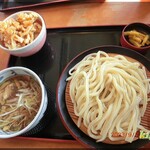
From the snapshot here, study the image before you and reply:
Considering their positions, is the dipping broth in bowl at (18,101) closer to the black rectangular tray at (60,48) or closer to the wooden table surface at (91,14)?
the black rectangular tray at (60,48)

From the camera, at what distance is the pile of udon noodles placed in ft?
2.34

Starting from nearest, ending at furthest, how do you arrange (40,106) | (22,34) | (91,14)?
(40,106) < (22,34) < (91,14)

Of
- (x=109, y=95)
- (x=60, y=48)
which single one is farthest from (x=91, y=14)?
(x=109, y=95)

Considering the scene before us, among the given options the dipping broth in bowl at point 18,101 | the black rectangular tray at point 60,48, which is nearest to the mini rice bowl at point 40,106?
the dipping broth in bowl at point 18,101

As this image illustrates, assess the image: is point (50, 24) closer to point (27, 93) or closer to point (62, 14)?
point (62, 14)

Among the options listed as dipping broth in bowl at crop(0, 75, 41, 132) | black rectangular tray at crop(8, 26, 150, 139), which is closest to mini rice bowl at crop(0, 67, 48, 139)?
dipping broth in bowl at crop(0, 75, 41, 132)

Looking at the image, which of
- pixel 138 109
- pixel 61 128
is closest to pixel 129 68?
pixel 138 109

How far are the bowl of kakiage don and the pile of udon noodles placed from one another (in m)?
0.22

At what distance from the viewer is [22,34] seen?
0.91 m

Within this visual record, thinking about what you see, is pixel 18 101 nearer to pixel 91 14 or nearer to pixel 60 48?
pixel 60 48

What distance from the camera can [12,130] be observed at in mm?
749

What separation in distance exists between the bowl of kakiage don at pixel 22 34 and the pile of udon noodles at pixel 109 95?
0.74ft

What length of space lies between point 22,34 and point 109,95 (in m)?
0.48

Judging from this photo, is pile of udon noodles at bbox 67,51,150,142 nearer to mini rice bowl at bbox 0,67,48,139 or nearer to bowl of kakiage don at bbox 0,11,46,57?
mini rice bowl at bbox 0,67,48,139
